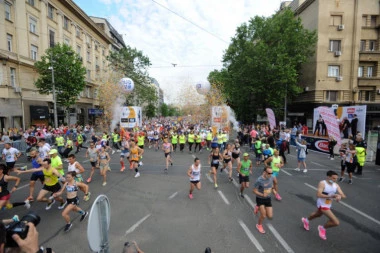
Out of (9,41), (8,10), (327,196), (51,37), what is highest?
(8,10)

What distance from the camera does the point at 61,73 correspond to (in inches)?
803

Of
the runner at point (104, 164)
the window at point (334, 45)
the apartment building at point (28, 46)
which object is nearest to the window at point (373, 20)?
the window at point (334, 45)

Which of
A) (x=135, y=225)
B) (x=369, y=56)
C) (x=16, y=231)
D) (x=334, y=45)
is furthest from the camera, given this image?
Result: (x=334, y=45)

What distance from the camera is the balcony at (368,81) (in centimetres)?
2670

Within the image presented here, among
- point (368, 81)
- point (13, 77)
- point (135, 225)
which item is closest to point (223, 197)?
point (135, 225)

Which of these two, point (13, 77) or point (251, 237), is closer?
point (251, 237)

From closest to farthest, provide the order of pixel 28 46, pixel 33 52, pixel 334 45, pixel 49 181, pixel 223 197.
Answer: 1. pixel 49 181
2. pixel 223 197
3. pixel 28 46
4. pixel 33 52
5. pixel 334 45

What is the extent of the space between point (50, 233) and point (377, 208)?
9817 mm

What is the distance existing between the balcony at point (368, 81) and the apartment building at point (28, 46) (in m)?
39.3

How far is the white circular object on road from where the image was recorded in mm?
2365

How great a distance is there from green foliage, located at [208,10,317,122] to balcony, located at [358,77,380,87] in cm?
729

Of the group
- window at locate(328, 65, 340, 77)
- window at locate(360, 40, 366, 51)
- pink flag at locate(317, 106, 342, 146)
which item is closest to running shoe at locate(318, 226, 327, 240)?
pink flag at locate(317, 106, 342, 146)

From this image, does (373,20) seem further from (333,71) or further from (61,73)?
(61,73)

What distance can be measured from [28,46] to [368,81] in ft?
136
